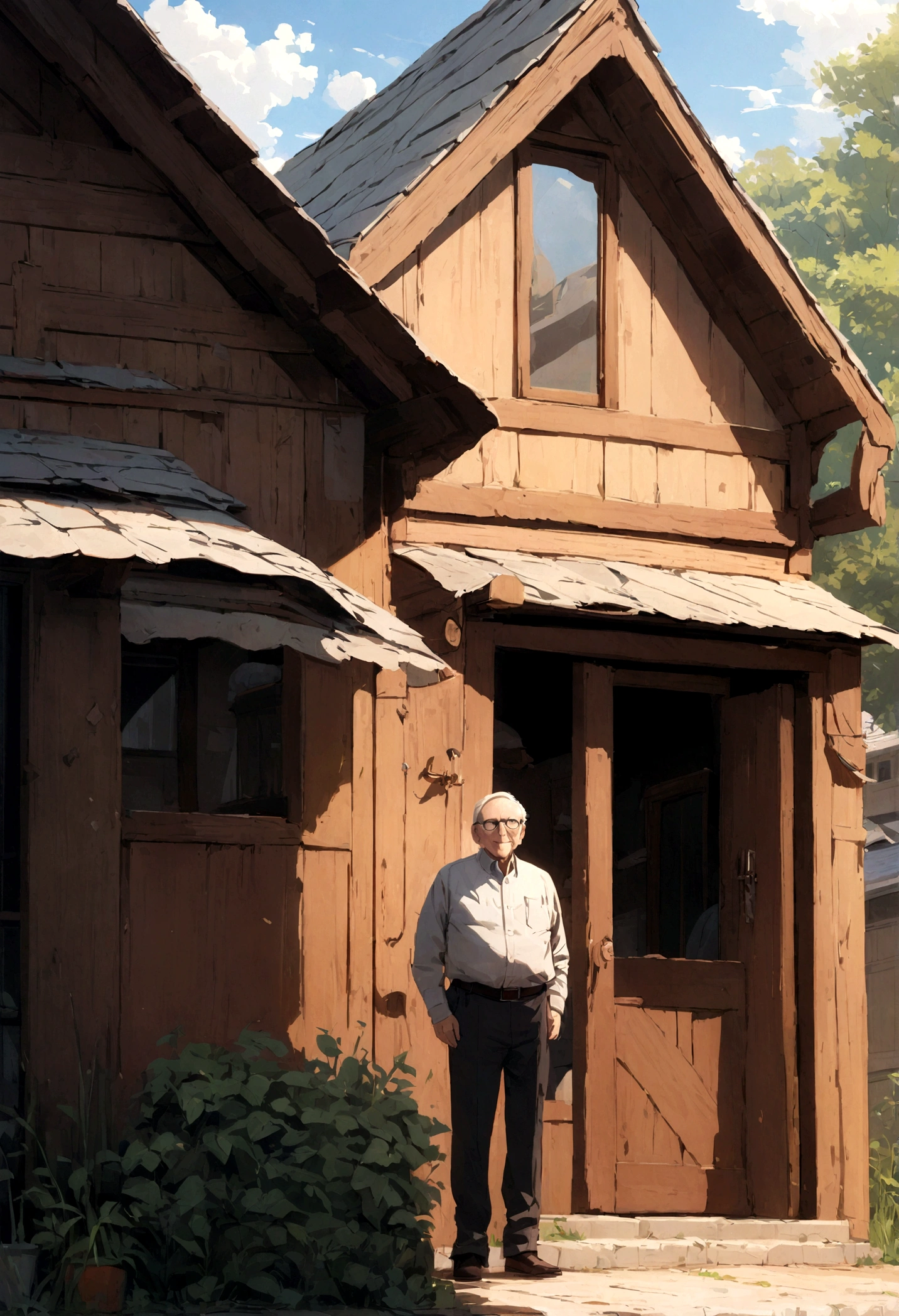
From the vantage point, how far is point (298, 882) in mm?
8156

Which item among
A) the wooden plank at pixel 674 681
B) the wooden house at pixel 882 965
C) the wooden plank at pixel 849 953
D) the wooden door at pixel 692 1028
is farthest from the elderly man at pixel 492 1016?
the wooden house at pixel 882 965

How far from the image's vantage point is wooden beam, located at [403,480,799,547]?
30.0ft

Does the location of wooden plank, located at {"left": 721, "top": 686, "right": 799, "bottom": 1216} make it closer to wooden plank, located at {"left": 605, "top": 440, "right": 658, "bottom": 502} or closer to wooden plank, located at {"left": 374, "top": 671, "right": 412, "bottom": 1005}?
wooden plank, located at {"left": 605, "top": 440, "right": 658, "bottom": 502}

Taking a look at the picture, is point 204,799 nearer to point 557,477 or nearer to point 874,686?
point 557,477

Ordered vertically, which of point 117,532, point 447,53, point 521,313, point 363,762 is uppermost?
point 447,53

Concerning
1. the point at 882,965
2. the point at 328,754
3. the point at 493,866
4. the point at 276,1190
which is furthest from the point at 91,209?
the point at 882,965

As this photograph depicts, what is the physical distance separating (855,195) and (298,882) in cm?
1971

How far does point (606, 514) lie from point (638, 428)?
0.55 metres

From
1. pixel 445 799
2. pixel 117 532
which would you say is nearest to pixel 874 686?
pixel 445 799

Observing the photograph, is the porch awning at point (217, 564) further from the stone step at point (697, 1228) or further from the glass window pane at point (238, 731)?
the stone step at point (697, 1228)

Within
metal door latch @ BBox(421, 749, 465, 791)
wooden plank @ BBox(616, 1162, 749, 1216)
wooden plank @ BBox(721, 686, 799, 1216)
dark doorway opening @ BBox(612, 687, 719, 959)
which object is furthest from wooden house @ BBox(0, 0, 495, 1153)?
dark doorway opening @ BBox(612, 687, 719, 959)

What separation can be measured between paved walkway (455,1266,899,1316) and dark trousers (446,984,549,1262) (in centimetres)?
26

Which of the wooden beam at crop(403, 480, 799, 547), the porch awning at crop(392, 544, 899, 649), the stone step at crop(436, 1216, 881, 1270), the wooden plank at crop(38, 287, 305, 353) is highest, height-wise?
the wooden plank at crop(38, 287, 305, 353)

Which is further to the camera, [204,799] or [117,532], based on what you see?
[204,799]
